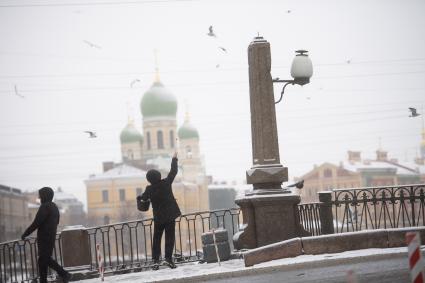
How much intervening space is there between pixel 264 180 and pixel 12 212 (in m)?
88.8

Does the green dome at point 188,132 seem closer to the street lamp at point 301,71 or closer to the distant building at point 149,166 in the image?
the distant building at point 149,166

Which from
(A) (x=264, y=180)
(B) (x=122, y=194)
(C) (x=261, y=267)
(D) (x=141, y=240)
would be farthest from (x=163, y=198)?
(B) (x=122, y=194)

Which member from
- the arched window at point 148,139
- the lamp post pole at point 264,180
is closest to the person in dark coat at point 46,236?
the lamp post pole at point 264,180

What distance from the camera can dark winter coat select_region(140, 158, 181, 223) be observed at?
1426 centimetres

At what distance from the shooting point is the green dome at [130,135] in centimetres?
11888

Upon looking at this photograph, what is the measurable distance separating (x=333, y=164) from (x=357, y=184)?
423cm

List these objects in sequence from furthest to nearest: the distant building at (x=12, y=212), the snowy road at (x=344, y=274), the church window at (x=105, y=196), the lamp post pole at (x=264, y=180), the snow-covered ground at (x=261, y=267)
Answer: the church window at (x=105, y=196) → the distant building at (x=12, y=212) → the lamp post pole at (x=264, y=180) → the snow-covered ground at (x=261, y=267) → the snowy road at (x=344, y=274)

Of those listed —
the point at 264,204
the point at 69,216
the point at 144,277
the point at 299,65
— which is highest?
the point at 299,65

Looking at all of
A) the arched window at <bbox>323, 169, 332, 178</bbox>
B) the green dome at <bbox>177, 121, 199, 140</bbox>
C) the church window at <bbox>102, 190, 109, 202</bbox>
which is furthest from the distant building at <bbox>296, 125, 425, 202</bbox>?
the church window at <bbox>102, 190, 109, 202</bbox>

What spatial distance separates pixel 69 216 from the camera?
394ft

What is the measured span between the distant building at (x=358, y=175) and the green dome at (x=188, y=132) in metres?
20.9

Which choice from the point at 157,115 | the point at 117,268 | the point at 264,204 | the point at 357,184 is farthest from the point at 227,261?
the point at 157,115

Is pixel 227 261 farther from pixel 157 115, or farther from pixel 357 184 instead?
pixel 157 115

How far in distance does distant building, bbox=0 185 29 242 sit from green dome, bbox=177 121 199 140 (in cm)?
2690
